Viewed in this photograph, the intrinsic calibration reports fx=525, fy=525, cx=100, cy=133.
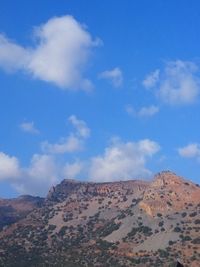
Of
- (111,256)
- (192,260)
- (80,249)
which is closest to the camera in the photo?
(192,260)

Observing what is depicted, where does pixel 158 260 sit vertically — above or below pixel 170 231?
below

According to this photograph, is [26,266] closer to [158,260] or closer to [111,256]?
[111,256]

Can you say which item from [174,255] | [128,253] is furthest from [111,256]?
[174,255]

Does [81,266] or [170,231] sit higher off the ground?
[170,231]

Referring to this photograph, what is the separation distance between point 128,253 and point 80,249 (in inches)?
818

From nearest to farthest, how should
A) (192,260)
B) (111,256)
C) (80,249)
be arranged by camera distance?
(192,260) < (111,256) < (80,249)

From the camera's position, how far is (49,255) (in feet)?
653

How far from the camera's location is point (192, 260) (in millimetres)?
166125

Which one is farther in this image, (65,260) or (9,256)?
(9,256)

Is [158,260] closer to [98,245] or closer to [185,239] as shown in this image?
[185,239]

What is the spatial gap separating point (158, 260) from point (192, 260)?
43.6 ft

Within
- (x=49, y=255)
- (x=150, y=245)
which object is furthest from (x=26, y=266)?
(x=150, y=245)

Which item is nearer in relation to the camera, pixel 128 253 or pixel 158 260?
pixel 158 260

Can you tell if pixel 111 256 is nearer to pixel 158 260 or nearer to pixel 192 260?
pixel 158 260
